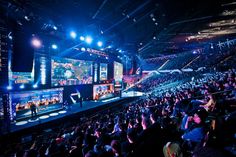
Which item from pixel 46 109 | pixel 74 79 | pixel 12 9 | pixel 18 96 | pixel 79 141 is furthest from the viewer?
pixel 74 79

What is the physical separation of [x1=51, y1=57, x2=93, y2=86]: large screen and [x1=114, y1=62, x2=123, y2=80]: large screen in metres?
4.61

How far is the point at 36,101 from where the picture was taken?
11148 millimetres

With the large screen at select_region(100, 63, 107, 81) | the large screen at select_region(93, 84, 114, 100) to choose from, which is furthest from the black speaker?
the large screen at select_region(100, 63, 107, 81)

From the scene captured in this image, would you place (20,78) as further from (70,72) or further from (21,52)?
(70,72)

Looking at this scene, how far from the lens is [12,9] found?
7.18 metres

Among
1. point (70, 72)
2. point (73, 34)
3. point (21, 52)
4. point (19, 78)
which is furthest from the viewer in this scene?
Result: point (70, 72)

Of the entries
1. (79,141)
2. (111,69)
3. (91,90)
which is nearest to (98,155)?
(79,141)

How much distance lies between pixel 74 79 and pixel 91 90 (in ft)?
8.93

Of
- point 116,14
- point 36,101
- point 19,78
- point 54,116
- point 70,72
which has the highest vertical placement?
point 116,14

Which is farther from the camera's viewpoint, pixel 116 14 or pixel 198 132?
pixel 116 14

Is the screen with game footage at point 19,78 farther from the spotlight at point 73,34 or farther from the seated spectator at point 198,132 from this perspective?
the seated spectator at point 198,132

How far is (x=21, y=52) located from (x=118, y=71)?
14.2 m

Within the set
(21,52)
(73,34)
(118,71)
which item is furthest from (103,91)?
(21,52)

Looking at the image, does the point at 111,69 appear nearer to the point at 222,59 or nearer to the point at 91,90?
the point at 91,90
